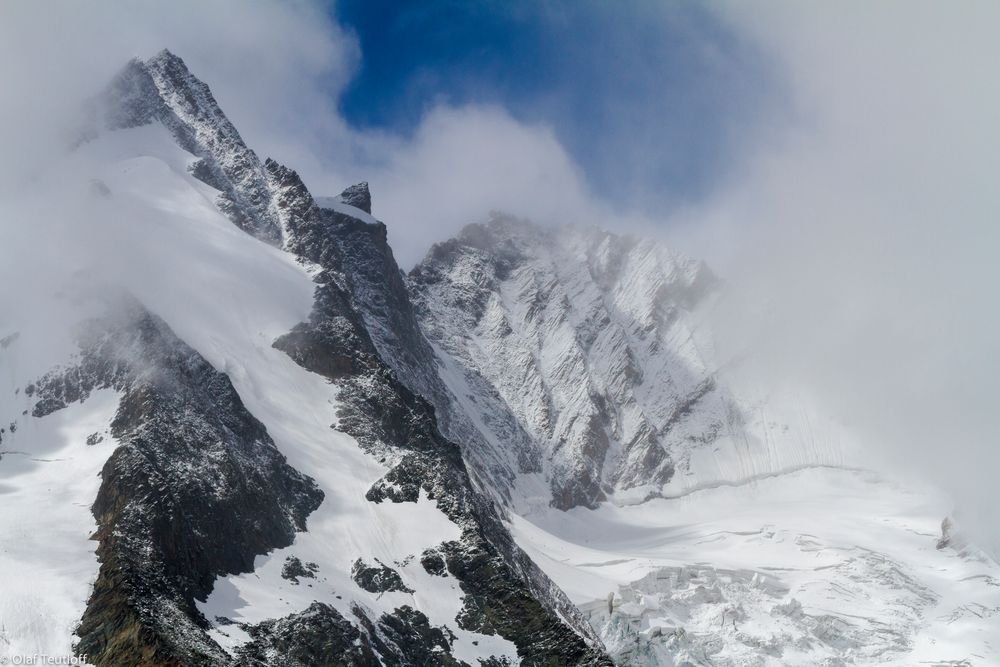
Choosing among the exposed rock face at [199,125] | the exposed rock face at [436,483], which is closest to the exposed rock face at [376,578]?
the exposed rock face at [436,483]

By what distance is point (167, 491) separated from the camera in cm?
7669

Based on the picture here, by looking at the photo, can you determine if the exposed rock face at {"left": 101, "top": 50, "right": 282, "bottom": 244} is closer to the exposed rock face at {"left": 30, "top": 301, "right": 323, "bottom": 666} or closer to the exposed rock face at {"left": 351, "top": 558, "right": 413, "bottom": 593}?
the exposed rock face at {"left": 30, "top": 301, "right": 323, "bottom": 666}

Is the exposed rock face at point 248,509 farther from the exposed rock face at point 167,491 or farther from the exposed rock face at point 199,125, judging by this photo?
the exposed rock face at point 199,125

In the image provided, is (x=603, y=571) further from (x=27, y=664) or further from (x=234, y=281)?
(x=27, y=664)

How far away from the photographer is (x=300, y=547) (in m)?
87.3

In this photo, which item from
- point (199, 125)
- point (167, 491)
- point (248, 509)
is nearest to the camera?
point (167, 491)

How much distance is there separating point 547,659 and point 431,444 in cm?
3599

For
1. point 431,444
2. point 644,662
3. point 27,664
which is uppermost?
point 431,444

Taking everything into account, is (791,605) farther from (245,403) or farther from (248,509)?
(248,509)

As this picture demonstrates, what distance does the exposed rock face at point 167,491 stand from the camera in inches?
2335

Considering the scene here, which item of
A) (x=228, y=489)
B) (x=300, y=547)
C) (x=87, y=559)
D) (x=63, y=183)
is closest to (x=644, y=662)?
(x=300, y=547)

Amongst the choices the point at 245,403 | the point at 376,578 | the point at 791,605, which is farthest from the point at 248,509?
the point at 791,605

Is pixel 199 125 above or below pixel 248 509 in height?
above

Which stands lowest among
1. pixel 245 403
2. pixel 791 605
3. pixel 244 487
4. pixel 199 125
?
pixel 244 487
